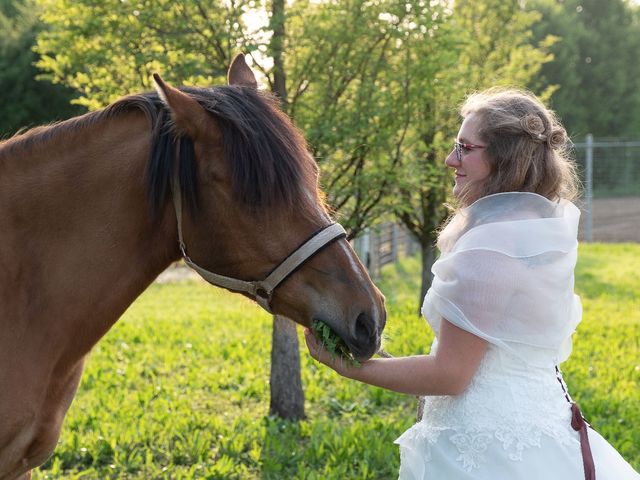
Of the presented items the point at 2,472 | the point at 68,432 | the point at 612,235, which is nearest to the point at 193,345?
the point at 68,432

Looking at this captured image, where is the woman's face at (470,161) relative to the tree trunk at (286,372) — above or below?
above

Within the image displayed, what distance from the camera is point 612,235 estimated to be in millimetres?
20953

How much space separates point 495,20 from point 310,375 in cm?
546

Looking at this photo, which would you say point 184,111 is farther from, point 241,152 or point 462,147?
point 462,147

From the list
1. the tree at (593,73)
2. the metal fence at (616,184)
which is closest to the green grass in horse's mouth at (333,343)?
the metal fence at (616,184)

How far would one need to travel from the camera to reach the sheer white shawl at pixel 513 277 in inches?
74.7

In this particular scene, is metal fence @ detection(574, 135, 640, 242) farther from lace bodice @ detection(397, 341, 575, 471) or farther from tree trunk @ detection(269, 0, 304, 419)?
lace bodice @ detection(397, 341, 575, 471)

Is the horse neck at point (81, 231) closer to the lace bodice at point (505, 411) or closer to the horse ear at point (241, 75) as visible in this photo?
the horse ear at point (241, 75)

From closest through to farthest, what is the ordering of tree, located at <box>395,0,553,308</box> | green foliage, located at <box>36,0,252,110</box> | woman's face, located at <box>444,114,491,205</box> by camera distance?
woman's face, located at <box>444,114,491,205</box> → green foliage, located at <box>36,0,252,110</box> → tree, located at <box>395,0,553,308</box>

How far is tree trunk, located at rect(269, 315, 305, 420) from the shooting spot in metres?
5.07

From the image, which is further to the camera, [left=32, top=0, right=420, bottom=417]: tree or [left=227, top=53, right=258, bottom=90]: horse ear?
[left=32, top=0, right=420, bottom=417]: tree

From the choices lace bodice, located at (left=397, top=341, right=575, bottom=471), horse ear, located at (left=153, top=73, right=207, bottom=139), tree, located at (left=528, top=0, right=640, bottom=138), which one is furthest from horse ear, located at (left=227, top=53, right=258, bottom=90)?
tree, located at (left=528, top=0, right=640, bottom=138)

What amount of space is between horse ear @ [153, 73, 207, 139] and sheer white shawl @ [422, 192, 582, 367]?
769 mm

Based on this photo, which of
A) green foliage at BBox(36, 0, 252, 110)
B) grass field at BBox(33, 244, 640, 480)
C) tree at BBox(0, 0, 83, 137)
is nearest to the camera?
grass field at BBox(33, 244, 640, 480)
